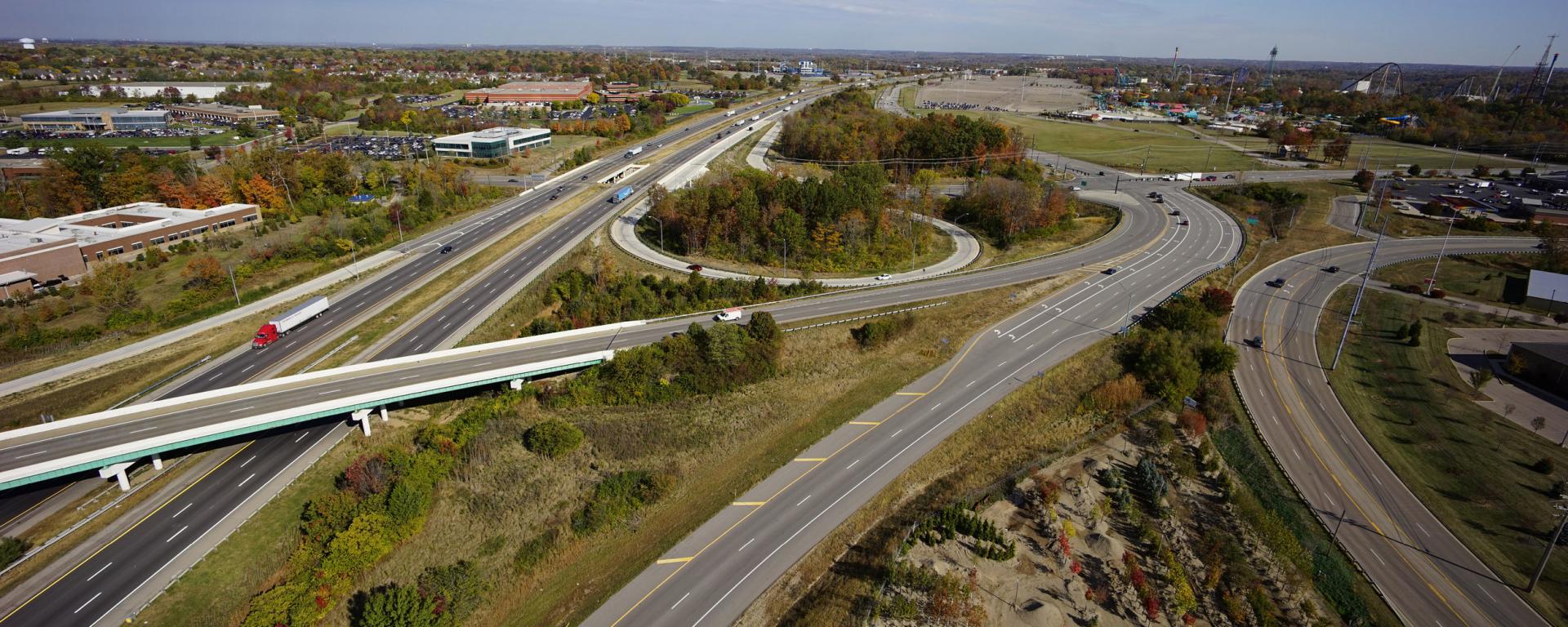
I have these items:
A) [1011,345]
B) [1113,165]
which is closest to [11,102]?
[1011,345]

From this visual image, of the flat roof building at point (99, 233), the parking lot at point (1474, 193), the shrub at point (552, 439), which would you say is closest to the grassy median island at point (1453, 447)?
the shrub at point (552, 439)

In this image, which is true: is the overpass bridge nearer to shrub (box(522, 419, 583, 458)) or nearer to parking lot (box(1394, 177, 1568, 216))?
shrub (box(522, 419, 583, 458))

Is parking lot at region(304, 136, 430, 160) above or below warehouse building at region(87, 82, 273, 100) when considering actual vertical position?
below

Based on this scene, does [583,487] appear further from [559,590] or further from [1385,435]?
[1385,435]

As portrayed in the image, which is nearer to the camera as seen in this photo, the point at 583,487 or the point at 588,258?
the point at 583,487

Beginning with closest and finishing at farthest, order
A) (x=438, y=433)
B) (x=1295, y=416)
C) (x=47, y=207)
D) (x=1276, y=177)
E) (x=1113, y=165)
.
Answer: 1. (x=438, y=433)
2. (x=1295, y=416)
3. (x=47, y=207)
4. (x=1276, y=177)
5. (x=1113, y=165)

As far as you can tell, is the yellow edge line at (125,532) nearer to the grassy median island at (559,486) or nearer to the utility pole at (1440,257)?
the grassy median island at (559,486)

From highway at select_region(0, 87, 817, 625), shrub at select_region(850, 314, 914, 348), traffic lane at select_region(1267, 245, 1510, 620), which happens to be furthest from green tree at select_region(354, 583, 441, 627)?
traffic lane at select_region(1267, 245, 1510, 620)
